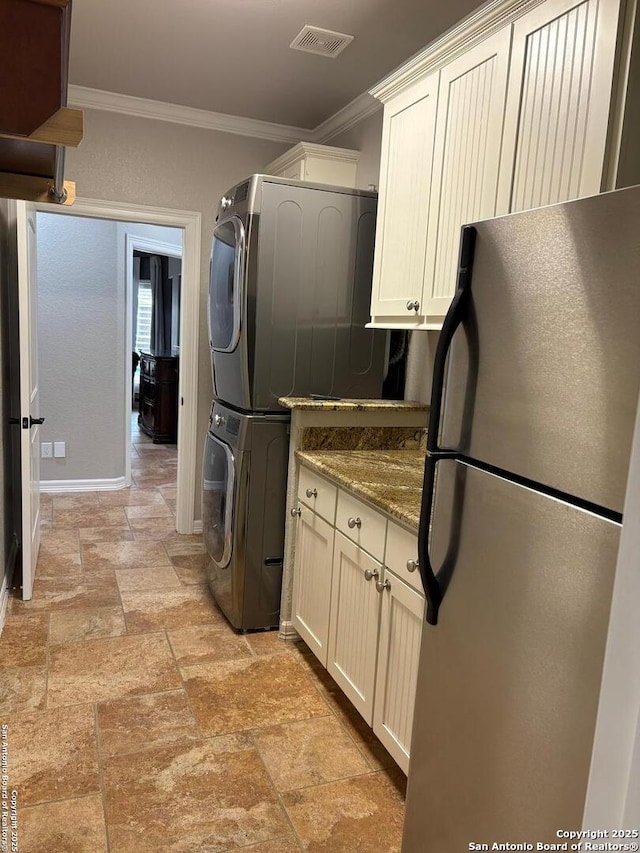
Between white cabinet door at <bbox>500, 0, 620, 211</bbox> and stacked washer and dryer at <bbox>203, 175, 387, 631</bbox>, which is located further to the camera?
stacked washer and dryer at <bbox>203, 175, 387, 631</bbox>

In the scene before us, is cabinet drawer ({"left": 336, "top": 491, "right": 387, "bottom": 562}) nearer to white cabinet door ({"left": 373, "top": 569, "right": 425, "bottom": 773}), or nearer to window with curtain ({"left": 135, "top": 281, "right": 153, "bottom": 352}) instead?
white cabinet door ({"left": 373, "top": 569, "right": 425, "bottom": 773})

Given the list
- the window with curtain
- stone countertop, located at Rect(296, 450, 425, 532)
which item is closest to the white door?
stone countertop, located at Rect(296, 450, 425, 532)

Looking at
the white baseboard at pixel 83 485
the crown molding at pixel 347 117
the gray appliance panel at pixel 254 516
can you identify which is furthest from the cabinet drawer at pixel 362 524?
the white baseboard at pixel 83 485

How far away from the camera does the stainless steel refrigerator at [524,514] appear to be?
96 centimetres

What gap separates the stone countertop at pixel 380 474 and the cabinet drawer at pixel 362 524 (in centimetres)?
5

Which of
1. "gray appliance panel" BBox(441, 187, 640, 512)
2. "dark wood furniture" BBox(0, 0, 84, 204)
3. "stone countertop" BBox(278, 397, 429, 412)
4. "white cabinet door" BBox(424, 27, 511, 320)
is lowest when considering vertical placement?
"stone countertop" BBox(278, 397, 429, 412)

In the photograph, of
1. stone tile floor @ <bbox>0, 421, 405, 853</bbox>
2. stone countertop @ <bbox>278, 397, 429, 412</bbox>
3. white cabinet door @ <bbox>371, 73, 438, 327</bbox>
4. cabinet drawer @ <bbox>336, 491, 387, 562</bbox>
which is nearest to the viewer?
stone tile floor @ <bbox>0, 421, 405, 853</bbox>

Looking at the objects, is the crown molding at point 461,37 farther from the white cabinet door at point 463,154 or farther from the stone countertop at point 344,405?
the stone countertop at point 344,405

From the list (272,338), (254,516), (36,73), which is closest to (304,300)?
(272,338)

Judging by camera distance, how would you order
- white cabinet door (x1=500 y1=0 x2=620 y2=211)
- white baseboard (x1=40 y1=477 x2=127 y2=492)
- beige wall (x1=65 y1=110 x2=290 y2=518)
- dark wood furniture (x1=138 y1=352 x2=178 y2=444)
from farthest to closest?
dark wood furniture (x1=138 y1=352 x2=178 y2=444), white baseboard (x1=40 y1=477 x2=127 y2=492), beige wall (x1=65 y1=110 x2=290 y2=518), white cabinet door (x1=500 y1=0 x2=620 y2=211)

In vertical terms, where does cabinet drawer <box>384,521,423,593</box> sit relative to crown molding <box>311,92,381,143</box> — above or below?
below

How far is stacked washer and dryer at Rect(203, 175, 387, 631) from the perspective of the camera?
2.81m

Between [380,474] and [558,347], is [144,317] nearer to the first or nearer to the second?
[380,474]

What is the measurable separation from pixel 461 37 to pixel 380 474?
1483 mm
